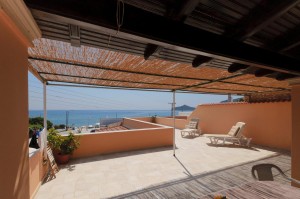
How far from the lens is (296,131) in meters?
3.60

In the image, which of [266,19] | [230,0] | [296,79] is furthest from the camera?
[296,79]

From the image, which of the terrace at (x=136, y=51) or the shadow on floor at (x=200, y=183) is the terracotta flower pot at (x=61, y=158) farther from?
the shadow on floor at (x=200, y=183)

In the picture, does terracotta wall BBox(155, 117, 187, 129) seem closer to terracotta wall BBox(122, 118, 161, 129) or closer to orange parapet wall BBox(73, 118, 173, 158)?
terracotta wall BBox(122, 118, 161, 129)

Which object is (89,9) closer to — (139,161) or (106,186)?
(106,186)

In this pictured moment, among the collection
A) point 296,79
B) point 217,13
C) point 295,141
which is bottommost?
point 295,141

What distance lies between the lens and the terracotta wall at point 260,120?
284 inches

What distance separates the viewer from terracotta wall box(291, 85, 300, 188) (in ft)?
11.7

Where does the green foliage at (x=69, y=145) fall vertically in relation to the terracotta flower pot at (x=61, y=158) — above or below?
above

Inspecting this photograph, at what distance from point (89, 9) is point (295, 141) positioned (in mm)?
4629

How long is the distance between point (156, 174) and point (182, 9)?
4.22m

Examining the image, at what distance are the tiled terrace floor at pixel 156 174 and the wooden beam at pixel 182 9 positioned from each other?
3369 millimetres

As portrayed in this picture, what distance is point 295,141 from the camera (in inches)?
143

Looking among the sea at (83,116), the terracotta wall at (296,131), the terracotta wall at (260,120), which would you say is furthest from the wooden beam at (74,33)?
the sea at (83,116)

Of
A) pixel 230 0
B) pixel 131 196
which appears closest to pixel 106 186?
pixel 131 196
